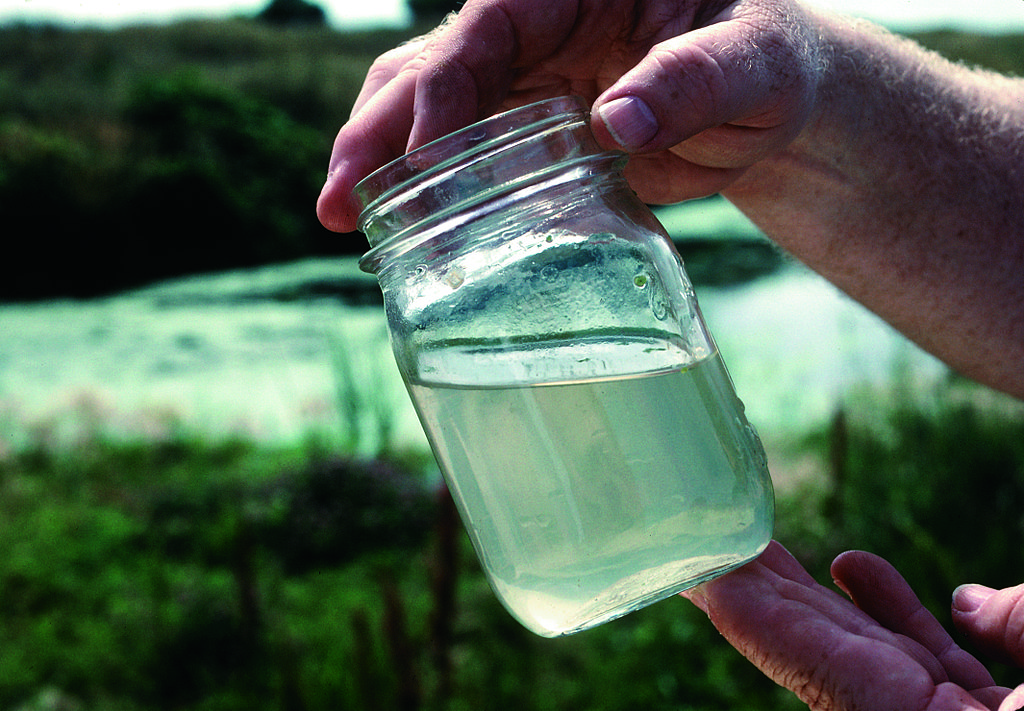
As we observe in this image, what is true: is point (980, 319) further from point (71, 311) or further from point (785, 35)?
point (71, 311)

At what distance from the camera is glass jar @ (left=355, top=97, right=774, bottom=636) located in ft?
3.01

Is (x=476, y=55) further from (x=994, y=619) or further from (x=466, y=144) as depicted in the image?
(x=994, y=619)

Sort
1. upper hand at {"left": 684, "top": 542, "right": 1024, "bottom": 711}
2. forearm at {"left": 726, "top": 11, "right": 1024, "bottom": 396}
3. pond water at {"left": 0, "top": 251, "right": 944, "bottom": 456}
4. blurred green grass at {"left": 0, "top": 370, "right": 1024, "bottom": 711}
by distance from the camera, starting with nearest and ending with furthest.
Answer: upper hand at {"left": 684, "top": 542, "right": 1024, "bottom": 711} < forearm at {"left": 726, "top": 11, "right": 1024, "bottom": 396} < blurred green grass at {"left": 0, "top": 370, "right": 1024, "bottom": 711} < pond water at {"left": 0, "top": 251, "right": 944, "bottom": 456}

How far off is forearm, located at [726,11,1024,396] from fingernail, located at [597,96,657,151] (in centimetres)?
53

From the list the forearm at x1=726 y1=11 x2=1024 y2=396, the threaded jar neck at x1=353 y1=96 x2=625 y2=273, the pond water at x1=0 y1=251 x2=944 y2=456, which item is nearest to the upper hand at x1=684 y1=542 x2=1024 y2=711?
the threaded jar neck at x1=353 y1=96 x2=625 y2=273

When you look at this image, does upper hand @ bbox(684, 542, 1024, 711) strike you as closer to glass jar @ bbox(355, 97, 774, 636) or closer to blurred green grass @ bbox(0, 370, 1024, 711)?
glass jar @ bbox(355, 97, 774, 636)

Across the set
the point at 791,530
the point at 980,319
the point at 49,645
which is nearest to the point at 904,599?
the point at 980,319

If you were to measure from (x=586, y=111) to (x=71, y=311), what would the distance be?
5271 millimetres

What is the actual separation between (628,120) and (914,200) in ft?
2.52

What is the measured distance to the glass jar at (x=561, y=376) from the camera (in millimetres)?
919

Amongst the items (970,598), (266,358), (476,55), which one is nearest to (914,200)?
(970,598)

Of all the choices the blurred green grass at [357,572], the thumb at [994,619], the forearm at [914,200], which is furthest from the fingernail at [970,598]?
the blurred green grass at [357,572]

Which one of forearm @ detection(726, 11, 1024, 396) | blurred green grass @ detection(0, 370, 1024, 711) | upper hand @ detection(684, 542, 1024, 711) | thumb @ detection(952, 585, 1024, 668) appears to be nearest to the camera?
upper hand @ detection(684, 542, 1024, 711)

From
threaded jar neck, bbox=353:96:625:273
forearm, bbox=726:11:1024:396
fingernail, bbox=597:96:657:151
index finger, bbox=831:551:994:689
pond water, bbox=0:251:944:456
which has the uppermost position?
fingernail, bbox=597:96:657:151
